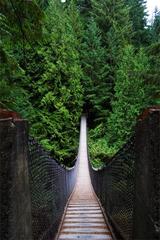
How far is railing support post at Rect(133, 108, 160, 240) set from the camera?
215 cm

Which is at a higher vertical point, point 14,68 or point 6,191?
point 14,68

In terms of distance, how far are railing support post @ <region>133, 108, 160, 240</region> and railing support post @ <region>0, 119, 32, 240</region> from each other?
66cm

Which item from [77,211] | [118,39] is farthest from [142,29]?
[77,211]

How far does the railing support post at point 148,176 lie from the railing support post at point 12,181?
663mm

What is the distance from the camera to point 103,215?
6375 mm

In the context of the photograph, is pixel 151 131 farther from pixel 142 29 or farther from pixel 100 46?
pixel 142 29

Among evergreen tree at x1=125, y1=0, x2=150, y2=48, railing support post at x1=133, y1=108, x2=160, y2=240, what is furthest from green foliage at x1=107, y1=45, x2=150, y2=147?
railing support post at x1=133, y1=108, x2=160, y2=240

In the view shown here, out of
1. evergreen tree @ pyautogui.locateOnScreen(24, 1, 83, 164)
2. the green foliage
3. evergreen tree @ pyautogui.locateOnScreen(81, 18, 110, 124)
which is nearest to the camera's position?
evergreen tree @ pyautogui.locateOnScreen(24, 1, 83, 164)

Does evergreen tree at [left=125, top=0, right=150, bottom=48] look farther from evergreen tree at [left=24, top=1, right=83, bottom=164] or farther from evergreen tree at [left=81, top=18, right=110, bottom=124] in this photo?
evergreen tree at [left=24, top=1, right=83, bottom=164]

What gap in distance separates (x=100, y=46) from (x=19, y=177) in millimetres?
36200

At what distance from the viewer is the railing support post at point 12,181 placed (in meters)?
2.05

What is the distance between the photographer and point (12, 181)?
6.95 ft

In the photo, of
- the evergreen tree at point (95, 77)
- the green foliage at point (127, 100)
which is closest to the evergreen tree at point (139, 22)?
the evergreen tree at point (95, 77)

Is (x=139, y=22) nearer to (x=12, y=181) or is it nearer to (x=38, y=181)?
(x=38, y=181)
